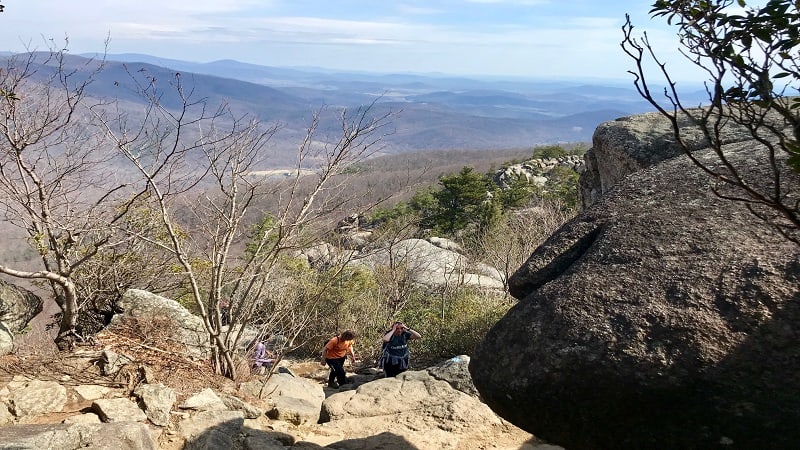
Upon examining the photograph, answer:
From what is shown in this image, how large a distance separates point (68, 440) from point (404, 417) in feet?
12.7

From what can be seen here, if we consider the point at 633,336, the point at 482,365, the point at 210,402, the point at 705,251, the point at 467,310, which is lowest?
the point at 467,310

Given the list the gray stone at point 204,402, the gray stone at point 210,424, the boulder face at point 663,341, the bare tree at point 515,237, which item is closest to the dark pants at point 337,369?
the gray stone at point 204,402

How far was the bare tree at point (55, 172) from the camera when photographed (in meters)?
7.70

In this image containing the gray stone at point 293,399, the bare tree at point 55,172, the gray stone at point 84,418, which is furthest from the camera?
the bare tree at point 55,172

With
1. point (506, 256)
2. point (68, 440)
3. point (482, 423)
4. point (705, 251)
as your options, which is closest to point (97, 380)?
point (68, 440)

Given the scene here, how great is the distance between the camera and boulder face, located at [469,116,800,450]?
3.64 m

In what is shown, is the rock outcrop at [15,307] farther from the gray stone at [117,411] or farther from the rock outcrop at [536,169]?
the rock outcrop at [536,169]

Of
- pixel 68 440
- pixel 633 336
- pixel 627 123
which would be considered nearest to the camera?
pixel 633 336

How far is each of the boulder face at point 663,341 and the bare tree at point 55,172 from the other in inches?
222

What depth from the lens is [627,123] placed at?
875cm

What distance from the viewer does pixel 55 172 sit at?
29.0ft

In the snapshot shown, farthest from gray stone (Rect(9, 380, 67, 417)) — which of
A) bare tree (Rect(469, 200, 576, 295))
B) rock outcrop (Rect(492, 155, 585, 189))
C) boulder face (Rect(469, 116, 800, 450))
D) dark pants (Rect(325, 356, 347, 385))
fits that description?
rock outcrop (Rect(492, 155, 585, 189))

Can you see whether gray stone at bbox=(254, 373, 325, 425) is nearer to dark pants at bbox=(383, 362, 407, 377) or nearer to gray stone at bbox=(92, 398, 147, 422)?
dark pants at bbox=(383, 362, 407, 377)

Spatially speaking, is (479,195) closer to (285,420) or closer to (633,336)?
(285,420)
